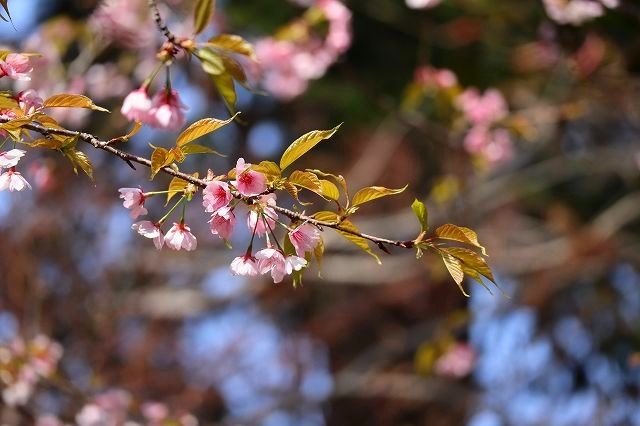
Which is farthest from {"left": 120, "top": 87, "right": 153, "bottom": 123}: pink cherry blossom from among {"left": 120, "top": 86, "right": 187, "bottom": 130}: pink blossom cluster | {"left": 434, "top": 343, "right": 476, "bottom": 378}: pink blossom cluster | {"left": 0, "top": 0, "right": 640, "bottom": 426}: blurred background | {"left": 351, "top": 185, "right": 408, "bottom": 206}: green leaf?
{"left": 434, "top": 343, "right": 476, "bottom": 378}: pink blossom cluster

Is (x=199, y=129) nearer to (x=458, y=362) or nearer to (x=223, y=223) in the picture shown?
(x=223, y=223)

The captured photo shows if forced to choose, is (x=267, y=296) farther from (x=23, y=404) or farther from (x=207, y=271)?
(x=23, y=404)

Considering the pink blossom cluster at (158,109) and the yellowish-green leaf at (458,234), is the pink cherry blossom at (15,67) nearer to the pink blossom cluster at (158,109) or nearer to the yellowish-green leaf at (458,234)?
the pink blossom cluster at (158,109)

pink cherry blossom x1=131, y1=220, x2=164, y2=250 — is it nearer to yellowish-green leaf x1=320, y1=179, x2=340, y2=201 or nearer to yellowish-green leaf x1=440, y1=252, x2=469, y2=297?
yellowish-green leaf x1=320, y1=179, x2=340, y2=201

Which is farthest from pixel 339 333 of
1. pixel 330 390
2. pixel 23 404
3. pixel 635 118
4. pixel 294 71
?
pixel 23 404

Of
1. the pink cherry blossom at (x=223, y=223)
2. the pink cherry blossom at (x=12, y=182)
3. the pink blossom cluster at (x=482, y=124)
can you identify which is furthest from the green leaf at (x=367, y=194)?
the pink blossom cluster at (x=482, y=124)
